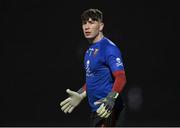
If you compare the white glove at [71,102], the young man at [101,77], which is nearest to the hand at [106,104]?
the young man at [101,77]

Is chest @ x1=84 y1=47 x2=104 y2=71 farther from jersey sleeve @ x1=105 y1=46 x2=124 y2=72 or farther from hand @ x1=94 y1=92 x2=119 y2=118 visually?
hand @ x1=94 y1=92 x2=119 y2=118

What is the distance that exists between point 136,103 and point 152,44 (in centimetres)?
86

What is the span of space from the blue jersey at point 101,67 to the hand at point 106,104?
0.77 feet

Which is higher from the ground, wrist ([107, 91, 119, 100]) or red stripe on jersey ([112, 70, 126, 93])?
red stripe on jersey ([112, 70, 126, 93])

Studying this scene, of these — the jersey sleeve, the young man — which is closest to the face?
the young man

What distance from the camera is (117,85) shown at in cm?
509

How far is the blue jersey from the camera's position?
5.18 metres

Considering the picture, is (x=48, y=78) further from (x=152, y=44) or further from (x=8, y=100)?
(x=152, y=44)

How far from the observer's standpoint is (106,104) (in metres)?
5.01

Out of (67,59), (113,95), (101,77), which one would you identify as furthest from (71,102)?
(67,59)

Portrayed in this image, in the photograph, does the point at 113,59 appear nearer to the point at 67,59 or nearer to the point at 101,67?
the point at 101,67

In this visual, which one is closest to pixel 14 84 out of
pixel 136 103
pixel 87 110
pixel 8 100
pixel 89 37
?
pixel 8 100

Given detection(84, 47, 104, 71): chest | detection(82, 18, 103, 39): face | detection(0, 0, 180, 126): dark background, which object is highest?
detection(82, 18, 103, 39): face

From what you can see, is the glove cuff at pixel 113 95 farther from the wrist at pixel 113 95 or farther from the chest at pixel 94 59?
the chest at pixel 94 59
